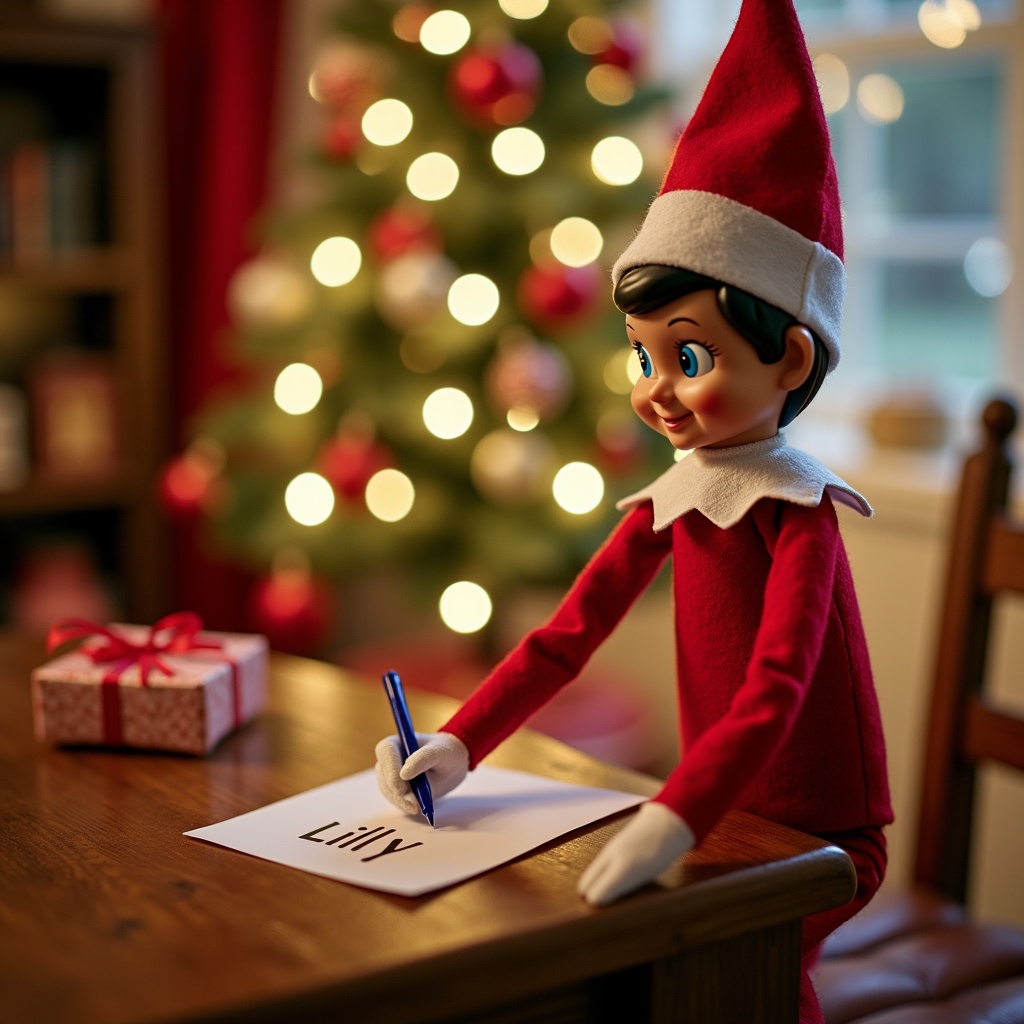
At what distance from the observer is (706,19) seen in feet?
8.29

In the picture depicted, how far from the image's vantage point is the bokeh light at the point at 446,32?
209 cm

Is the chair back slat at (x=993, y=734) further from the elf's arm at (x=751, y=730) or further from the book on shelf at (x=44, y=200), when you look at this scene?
the book on shelf at (x=44, y=200)

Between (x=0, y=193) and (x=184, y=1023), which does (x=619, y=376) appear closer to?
(x=0, y=193)

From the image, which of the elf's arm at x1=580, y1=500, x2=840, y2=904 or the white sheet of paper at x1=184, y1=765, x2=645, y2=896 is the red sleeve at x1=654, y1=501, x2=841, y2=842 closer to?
the elf's arm at x1=580, y1=500, x2=840, y2=904

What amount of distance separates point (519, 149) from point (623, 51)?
9.0 inches

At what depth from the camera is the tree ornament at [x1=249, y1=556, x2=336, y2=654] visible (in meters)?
2.34

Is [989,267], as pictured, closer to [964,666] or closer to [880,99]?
[880,99]

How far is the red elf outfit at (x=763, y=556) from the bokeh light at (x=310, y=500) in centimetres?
145

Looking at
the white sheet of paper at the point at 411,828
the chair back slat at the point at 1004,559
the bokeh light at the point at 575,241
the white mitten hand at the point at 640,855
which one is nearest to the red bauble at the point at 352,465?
the bokeh light at the point at 575,241

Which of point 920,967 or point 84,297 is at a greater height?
point 84,297

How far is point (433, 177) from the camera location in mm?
2127

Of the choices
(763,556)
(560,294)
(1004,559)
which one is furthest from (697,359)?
(560,294)

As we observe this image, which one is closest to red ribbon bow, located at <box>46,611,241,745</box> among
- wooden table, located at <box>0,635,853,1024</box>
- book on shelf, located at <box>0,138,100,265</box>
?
wooden table, located at <box>0,635,853,1024</box>

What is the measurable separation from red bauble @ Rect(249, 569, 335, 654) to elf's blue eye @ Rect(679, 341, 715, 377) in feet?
5.47
